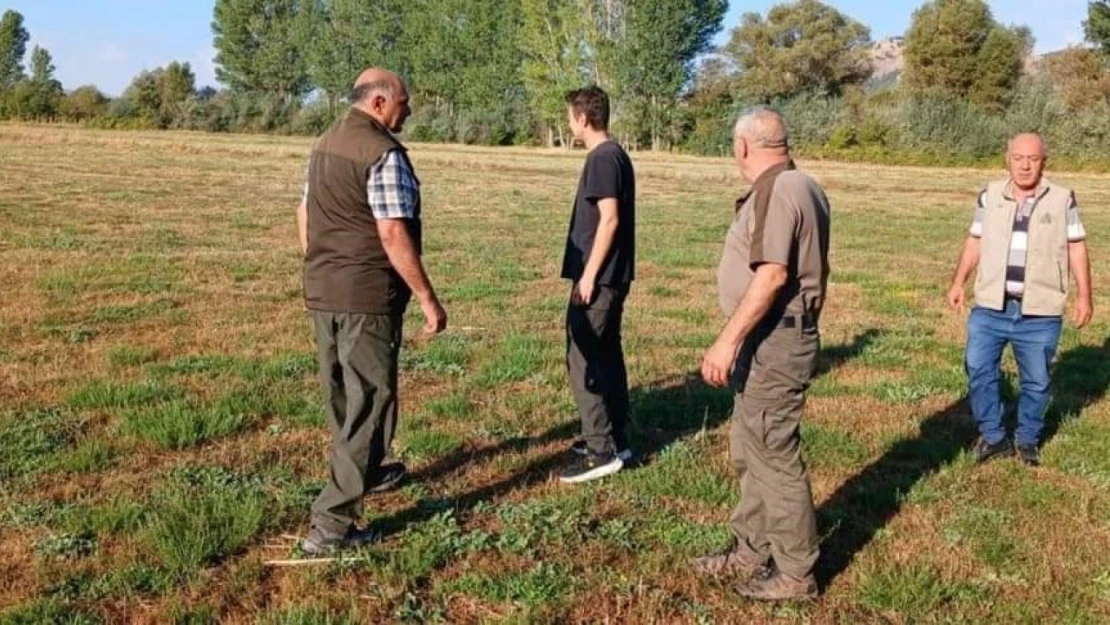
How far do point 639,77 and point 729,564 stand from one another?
224 ft

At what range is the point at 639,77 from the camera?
70562 mm

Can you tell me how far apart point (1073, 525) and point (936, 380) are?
319 centimetres

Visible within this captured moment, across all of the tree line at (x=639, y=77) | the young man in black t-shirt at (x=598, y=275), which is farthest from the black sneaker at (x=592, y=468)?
the tree line at (x=639, y=77)

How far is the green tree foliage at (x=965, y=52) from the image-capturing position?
6369 cm

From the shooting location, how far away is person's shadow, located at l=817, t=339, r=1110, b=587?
507 cm

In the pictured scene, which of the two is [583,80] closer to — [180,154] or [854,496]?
[180,154]

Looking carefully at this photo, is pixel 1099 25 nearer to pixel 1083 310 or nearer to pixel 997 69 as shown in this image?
pixel 997 69

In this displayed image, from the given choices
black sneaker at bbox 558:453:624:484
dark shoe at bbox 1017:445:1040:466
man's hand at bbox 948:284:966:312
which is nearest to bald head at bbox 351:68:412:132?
black sneaker at bbox 558:453:624:484

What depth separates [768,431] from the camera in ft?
14.1

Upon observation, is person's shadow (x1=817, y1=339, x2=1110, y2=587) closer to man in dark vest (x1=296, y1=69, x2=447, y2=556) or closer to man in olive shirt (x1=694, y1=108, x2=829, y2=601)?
man in olive shirt (x1=694, y1=108, x2=829, y2=601)

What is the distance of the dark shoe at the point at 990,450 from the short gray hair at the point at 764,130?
321 cm

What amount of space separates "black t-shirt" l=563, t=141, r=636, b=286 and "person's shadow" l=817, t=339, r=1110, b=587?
5.73 feet

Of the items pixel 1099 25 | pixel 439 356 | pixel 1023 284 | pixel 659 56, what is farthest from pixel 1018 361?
pixel 659 56

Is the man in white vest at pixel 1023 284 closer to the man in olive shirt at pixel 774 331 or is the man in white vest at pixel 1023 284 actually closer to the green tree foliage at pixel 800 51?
the man in olive shirt at pixel 774 331
